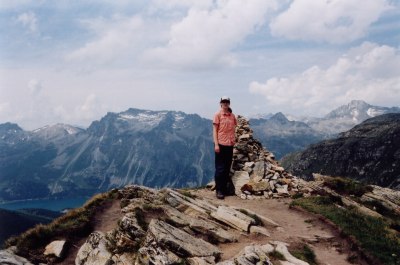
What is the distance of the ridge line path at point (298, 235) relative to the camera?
65.7 feet

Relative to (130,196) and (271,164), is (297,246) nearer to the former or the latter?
(130,196)

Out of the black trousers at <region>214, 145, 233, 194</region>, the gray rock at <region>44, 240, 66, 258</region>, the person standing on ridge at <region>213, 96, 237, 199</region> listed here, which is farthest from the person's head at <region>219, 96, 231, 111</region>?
the gray rock at <region>44, 240, 66, 258</region>

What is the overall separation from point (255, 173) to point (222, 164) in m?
5.85

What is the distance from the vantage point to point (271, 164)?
120 ft

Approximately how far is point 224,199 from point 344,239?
1015 cm

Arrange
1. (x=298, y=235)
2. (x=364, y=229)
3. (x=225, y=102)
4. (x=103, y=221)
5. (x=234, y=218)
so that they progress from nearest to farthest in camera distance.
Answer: (x=298, y=235) → (x=234, y=218) → (x=364, y=229) → (x=103, y=221) → (x=225, y=102)

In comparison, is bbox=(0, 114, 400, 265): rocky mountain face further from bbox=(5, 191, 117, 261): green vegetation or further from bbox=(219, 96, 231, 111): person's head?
bbox=(219, 96, 231, 111): person's head

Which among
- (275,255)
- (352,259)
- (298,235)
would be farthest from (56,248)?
(352,259)

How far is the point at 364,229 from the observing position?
77.6 feet

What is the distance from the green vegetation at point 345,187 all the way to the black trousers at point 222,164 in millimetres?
12583

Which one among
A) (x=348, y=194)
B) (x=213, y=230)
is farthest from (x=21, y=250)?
(x=348, y=194)

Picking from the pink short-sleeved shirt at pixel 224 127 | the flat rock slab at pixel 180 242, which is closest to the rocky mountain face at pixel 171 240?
the flat rock slab at pixel 180 242

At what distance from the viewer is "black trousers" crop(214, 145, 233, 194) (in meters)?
29.3

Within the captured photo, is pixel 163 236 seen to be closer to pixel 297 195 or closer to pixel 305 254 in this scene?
pixel 305 254
